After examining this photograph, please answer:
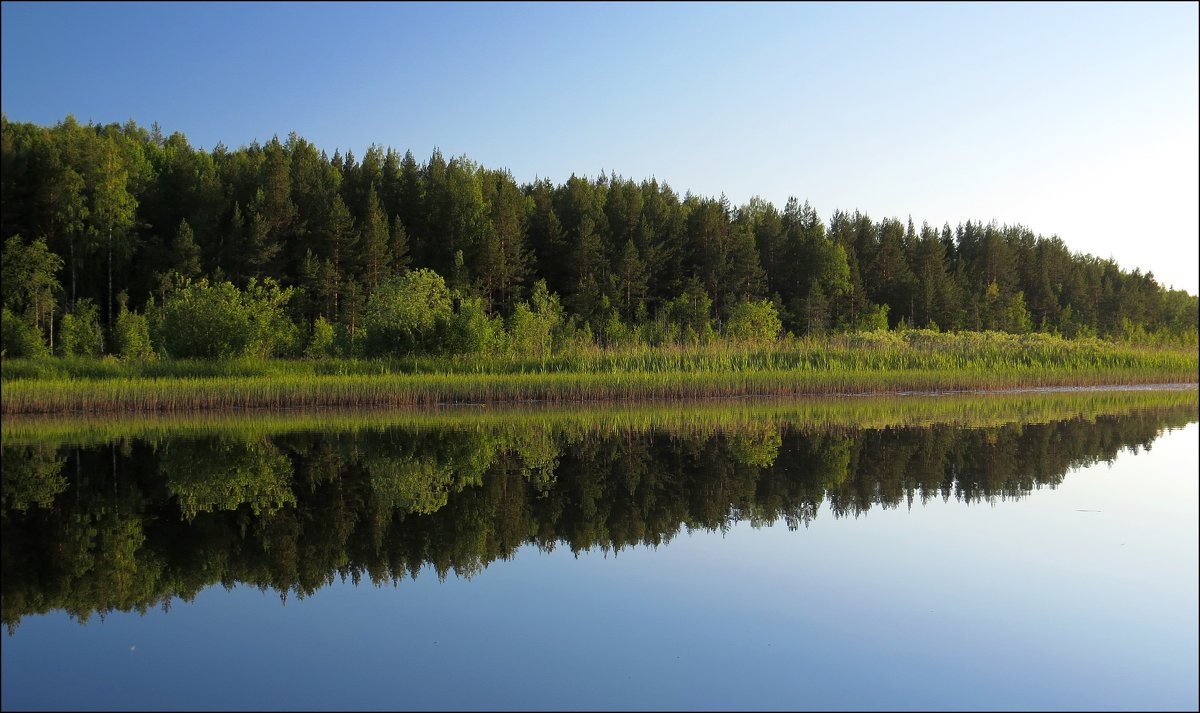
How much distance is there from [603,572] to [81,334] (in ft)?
122

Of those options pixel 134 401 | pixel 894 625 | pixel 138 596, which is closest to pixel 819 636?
pixel 894 625

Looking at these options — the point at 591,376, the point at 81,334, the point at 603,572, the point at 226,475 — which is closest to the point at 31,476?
the point at 226,475

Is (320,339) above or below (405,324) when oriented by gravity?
below

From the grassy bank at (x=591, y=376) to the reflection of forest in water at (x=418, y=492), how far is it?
5857 mm

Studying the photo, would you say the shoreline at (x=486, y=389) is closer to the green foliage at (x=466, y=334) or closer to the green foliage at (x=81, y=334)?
the green foliage at (x=466, y=334)

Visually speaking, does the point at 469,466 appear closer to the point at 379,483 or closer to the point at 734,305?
the point at 379,483

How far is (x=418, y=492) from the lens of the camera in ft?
34.9

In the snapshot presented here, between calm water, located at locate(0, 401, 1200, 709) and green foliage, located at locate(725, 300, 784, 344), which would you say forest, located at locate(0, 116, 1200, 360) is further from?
calm water, located at locate(0, 401, 1200, 709)

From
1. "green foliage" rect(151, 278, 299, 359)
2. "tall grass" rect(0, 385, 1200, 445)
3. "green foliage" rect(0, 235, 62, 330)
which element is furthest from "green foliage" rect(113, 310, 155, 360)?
"tall grass" rect(0, 385, 1200, 445)

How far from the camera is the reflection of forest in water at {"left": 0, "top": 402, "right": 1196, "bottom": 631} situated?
24.9 ft

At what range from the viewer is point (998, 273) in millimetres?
66250

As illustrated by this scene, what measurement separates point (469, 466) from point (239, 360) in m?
15.3

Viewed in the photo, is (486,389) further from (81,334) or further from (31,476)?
(81,334)

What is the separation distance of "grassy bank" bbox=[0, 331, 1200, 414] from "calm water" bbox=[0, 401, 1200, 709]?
24.9 feet
